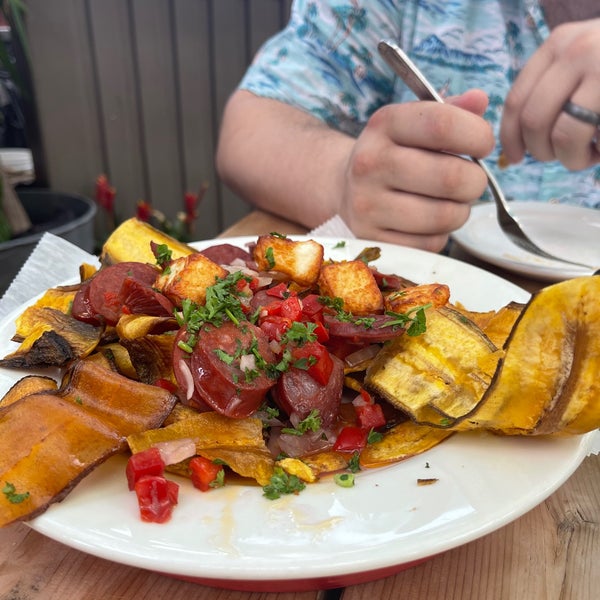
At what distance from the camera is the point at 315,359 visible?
77cm

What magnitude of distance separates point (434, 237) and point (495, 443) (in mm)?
845

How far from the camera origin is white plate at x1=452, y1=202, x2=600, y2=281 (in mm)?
1369

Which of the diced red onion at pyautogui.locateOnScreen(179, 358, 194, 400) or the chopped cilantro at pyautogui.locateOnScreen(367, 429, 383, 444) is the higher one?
the diced red onion at pyautogui.locateOnScreen(179, 358, 194, 400)

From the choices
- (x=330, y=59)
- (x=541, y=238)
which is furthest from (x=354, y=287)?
(x=330, y=59)

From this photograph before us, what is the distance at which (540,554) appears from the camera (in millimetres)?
750

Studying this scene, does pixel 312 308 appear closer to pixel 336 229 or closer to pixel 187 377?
pixel 187 377

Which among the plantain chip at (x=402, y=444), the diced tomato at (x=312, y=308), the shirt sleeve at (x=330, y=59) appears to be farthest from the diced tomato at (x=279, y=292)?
the shirt sleeve at (x=330, y=59)

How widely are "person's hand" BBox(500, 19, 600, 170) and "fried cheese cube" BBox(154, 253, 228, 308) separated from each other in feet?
3.58

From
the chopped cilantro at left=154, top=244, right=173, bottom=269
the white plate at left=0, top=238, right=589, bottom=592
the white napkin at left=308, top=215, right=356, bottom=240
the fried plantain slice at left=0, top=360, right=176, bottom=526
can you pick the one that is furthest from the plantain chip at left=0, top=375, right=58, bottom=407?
the white napkin at left=308, top=215, right=356, bottom=240

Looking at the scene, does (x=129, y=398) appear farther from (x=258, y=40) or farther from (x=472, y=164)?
(x=258, y=40)

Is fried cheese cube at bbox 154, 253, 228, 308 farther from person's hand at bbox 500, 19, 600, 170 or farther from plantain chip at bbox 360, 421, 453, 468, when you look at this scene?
person's hand at bbox 500, 19, 600, 170

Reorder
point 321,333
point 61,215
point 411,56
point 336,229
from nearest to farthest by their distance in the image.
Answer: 1. point 321,333
2. point 336,229
3. point 411,56
4. point 61,215

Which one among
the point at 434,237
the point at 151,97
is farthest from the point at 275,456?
the point at 151,97

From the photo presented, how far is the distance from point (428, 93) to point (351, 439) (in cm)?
94
